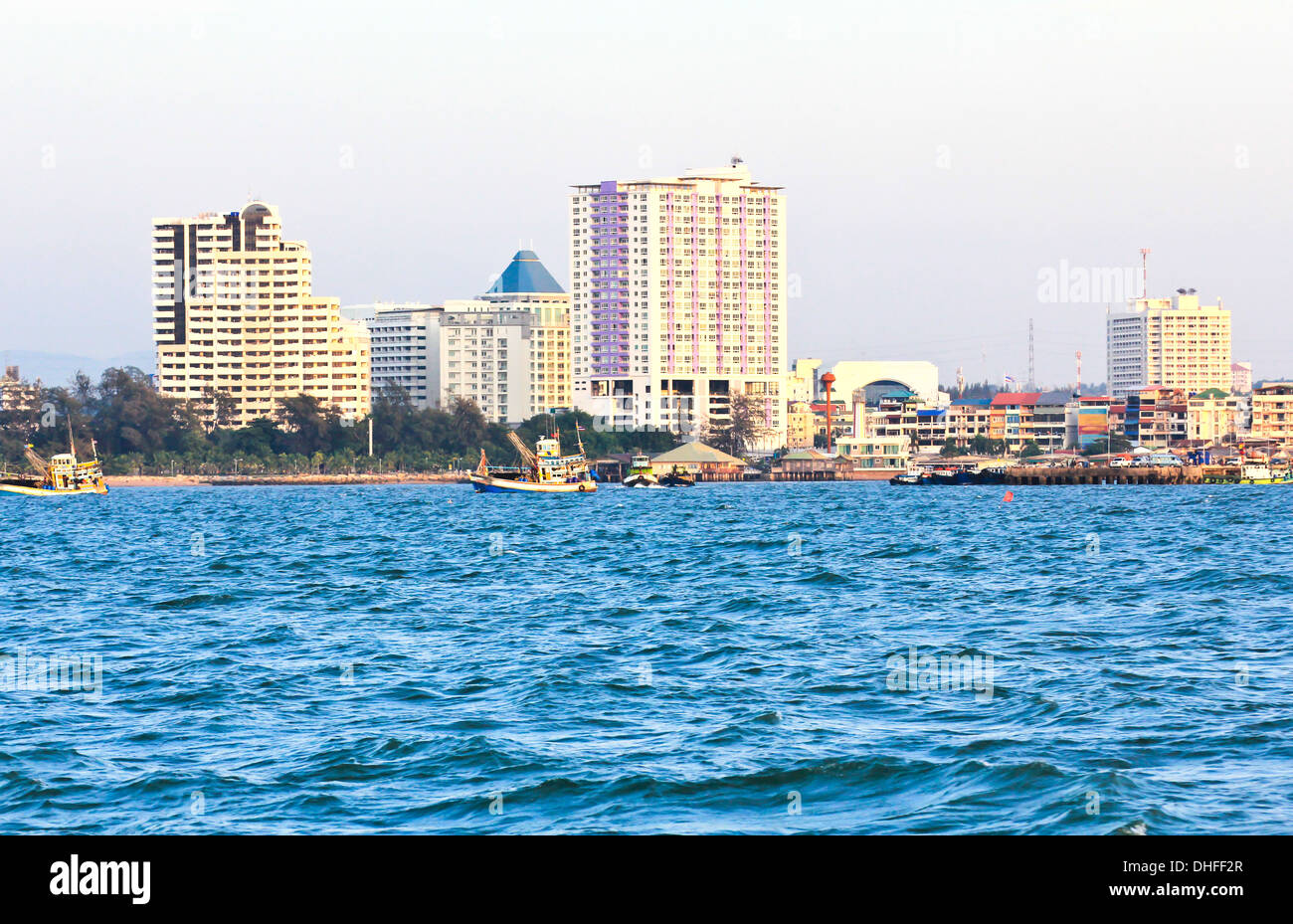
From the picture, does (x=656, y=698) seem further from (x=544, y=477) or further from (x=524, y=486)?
(x=524, y=486)

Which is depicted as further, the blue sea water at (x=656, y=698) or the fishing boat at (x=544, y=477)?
the fishing boat at (x=544, y=477)

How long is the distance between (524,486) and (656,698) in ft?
506

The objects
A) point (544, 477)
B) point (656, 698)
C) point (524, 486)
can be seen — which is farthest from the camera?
point (524, 486)

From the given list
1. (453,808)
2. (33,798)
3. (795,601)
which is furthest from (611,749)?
(795,601)

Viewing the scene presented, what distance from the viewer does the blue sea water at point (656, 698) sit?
17328 millimetres

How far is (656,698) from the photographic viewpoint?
996 inches

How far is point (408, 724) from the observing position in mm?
22797

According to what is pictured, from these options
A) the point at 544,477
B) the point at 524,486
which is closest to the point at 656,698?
the point at 544,477

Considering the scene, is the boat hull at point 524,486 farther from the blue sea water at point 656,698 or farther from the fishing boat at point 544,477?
the blue sea water at point 656,698

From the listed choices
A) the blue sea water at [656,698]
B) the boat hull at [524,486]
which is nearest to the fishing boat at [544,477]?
the boat hull at [524,486]

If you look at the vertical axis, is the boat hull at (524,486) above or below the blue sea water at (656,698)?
below

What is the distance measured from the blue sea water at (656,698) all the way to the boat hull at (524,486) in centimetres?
11753

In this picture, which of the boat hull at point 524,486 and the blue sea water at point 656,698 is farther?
the boat hull at point 524,486

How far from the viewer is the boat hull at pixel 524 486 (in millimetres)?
178625
